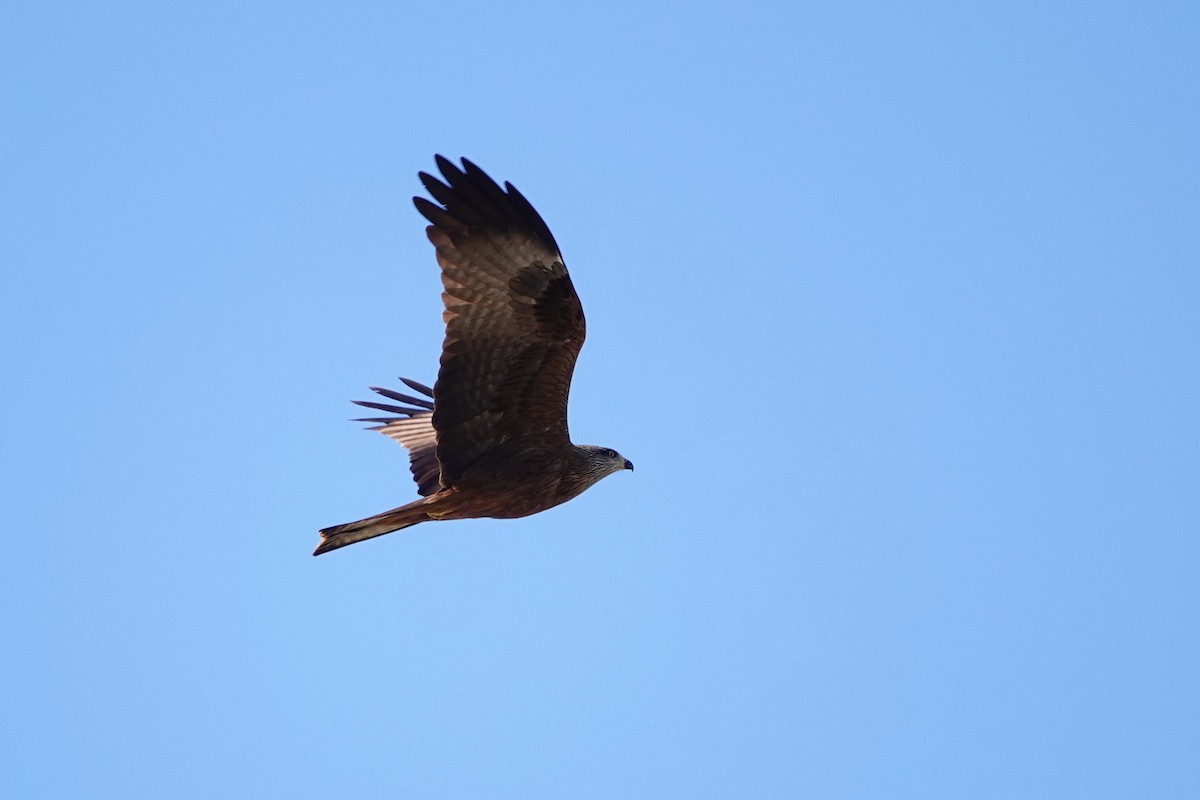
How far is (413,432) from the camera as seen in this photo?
1311 cm

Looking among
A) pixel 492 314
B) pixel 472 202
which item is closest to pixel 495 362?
pixel 492 314

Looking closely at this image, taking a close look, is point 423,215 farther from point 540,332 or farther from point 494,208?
point 540,332

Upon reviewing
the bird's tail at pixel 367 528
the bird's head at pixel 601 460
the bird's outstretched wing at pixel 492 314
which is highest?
the bird's outstretched wing at pixel 492 314

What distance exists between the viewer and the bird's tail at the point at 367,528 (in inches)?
404

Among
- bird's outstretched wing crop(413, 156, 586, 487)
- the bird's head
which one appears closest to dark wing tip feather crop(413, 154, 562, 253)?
bird's outstretched wing crop(413, 156, 586, 487)

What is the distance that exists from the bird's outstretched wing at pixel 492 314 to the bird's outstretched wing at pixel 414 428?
5.21 feet

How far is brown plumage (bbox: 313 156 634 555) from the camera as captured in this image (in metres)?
10.0

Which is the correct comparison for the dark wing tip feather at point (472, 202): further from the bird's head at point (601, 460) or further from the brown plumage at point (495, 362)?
the bird's head at point (601, 460)

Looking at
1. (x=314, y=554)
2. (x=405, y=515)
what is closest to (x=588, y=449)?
(x=405, y=515)

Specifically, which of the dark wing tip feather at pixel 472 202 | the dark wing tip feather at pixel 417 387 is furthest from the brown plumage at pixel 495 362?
the dark wing tip feather at pixel 417 387

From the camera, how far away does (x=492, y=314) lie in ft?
33.5

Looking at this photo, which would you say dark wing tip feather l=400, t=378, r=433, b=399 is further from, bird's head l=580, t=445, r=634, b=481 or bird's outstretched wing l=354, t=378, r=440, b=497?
bird's head l=580, t=445, r=634, b=481

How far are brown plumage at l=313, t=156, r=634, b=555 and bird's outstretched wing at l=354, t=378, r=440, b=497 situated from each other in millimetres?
1386

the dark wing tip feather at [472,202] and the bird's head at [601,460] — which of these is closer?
the dark wing tip feather at [472,202]
